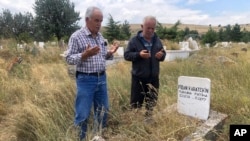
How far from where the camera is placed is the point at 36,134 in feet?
13.1

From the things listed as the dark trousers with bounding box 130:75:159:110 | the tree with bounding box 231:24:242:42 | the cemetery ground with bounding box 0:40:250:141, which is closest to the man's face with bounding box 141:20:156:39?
the dark trousers with bounding box 130:75:159:110

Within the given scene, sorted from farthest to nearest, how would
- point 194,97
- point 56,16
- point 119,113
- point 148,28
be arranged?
point 56,16, point 119,113, point 148,28, point 194,97

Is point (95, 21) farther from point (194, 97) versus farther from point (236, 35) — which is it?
point (236, 35)

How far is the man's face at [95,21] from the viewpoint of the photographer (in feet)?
12.2

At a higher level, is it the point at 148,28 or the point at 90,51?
the point at 148,28

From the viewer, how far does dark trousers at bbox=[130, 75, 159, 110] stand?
173 inches

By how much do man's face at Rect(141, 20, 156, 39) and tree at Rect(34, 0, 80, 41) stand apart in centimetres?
2994

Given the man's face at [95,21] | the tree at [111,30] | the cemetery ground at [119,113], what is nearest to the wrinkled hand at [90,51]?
the man's face at [95,21]

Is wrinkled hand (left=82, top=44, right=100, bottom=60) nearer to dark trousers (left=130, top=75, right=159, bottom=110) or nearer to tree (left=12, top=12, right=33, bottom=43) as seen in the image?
dark trousers (left=130, top=75, right=159, bottom=110)

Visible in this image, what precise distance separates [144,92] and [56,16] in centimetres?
3078

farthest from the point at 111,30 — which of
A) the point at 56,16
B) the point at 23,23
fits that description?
the point at 23,23

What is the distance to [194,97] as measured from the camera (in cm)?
386

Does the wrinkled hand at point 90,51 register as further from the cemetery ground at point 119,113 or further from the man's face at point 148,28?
the man's face at point 148,28

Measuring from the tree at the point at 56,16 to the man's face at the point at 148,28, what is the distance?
98.2 ft
